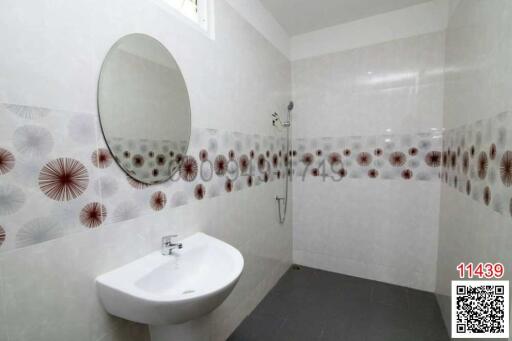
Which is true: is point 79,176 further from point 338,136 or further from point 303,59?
point 303,59

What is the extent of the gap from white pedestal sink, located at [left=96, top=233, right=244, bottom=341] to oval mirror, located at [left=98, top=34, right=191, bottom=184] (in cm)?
38

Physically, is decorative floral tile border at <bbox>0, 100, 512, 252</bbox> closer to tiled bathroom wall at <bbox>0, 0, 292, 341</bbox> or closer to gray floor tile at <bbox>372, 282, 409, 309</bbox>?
tiled bathroom wall at <bbox>0, 0, 292, 341</bbox>

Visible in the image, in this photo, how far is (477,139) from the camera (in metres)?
1.24

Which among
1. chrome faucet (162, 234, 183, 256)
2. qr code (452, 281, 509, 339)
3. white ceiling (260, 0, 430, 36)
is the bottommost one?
qr code (452, 281, 509, 339)

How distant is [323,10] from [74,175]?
2.20 metres

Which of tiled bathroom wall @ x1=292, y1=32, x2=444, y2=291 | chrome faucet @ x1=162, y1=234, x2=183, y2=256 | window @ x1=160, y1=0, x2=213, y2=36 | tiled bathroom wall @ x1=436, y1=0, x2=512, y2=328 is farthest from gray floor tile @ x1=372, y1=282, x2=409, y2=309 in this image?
window @ x1=160, y1=0, x2=213, y2=36

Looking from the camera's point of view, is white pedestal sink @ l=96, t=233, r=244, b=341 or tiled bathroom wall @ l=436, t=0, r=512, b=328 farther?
tiled bathroom wall @ l=436, t=0, r=512, b=328

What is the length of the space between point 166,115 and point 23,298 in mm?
842

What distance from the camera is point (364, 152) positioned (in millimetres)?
2285

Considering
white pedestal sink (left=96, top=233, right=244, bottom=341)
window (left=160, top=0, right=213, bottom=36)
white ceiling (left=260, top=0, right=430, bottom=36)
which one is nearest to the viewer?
white pedestal sink (left=96, top=233, right=244, bottom=341)

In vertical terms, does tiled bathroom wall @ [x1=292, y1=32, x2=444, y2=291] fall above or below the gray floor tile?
above

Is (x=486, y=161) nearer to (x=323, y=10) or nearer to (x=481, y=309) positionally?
(x=481, y=309)

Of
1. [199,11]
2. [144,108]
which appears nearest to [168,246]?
[144,108]

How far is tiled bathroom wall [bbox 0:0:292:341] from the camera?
27.7 inches
